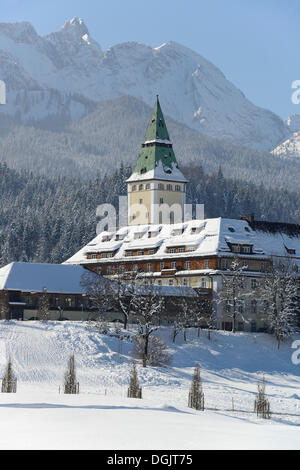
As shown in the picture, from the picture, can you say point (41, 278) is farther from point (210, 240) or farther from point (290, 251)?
point (290, 251)

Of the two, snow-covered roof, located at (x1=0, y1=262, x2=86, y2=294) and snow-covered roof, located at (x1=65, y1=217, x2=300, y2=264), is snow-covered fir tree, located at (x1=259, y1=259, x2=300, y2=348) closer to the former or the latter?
snow-covered roof, located at (x1=65, y1=217, x2=300, y2=264)

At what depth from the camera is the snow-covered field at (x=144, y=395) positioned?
2984 cm

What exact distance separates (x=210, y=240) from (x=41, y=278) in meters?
21.6

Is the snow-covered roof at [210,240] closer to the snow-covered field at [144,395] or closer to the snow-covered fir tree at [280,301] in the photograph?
the snow-covered fir tree at [280,301]

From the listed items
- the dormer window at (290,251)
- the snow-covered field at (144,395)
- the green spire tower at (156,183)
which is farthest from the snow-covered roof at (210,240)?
the green spire tower at (156,183)

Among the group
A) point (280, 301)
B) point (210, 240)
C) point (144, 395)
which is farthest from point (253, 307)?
point (144, 395)

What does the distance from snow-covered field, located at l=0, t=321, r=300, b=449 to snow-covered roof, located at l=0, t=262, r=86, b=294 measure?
964 centimetres

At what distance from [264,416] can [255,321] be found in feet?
156

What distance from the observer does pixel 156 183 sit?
15425 cm

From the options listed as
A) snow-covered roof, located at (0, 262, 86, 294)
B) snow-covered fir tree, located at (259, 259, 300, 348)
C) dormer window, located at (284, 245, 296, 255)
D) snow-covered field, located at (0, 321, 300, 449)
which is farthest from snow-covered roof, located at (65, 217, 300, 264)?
snow-covered field, located at (0, 321, 300, 449)

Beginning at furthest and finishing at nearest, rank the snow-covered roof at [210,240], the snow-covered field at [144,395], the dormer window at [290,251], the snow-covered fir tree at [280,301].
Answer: the dormer window at [290,251], the snow-covered roof at [210,240], the snow-covered fir tree at [280,301], the snow-covered field at [144,395]

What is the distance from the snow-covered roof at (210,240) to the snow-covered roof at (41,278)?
48.4ft

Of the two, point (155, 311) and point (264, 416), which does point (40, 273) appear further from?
point (264, 416)
